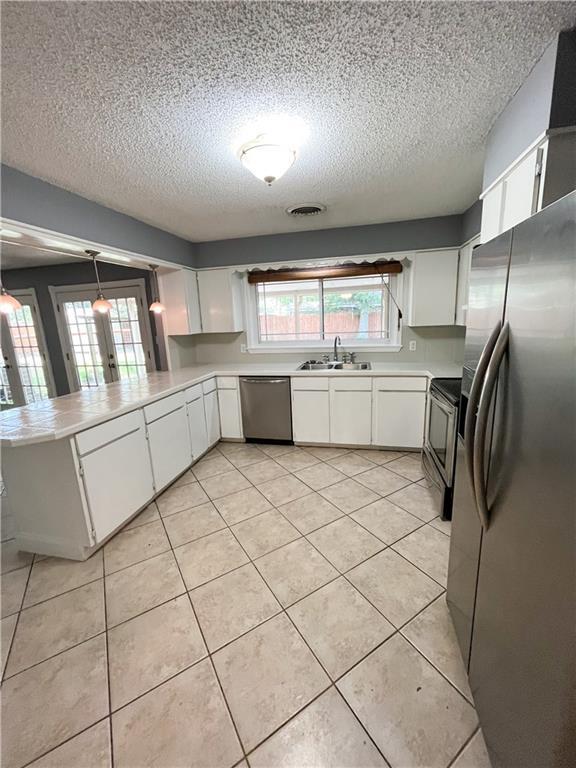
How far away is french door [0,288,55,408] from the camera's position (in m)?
4.69

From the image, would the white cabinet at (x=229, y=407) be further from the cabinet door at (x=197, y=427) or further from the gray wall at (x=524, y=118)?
the gray wall at (x=524, y=118)

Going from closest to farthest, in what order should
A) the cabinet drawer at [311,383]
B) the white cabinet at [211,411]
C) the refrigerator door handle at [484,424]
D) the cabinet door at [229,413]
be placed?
the refrigerator door handle at [484,424] → the cabinet drawer at [311,383] → the white cabinet at [211,411] → the cabinet door at [229,413]

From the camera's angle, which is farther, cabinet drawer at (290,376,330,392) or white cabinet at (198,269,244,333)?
white cabinet at (198,269,244,333)

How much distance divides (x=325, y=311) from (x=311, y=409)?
1.31 meters

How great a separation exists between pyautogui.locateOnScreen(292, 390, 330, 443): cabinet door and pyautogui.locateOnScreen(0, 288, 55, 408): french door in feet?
13.3

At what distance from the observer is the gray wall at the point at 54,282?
4246 mm

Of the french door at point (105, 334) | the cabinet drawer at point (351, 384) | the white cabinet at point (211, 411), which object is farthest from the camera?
the french door at point (105, 334)

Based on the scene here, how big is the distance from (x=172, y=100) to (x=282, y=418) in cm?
280

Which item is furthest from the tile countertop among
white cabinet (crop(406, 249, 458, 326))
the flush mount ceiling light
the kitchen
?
the flush mount ceiling light

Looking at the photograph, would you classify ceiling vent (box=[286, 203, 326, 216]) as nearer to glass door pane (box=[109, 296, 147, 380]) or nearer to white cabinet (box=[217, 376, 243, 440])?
white cabinet (box=[217, 376, 243, 440])

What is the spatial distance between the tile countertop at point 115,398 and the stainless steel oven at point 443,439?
401mm

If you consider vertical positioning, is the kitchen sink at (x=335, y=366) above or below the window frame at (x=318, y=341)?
below

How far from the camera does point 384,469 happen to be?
301 centimetres

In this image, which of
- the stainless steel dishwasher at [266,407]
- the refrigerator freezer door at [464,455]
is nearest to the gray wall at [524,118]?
the refrigerator freezer door at [464,455]
